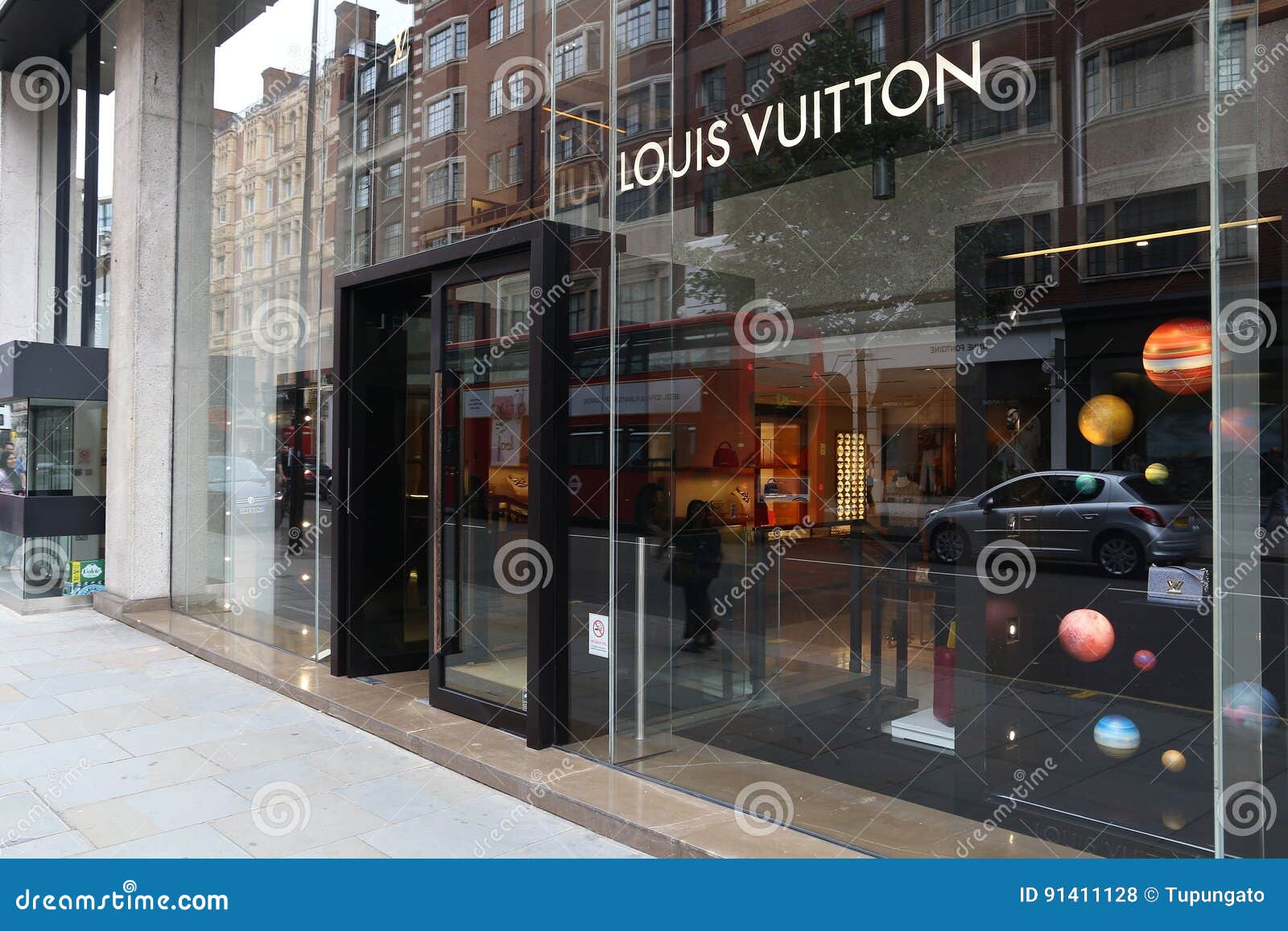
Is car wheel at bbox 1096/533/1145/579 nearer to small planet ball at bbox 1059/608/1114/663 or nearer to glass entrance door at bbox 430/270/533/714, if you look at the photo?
small planet ball at bbox 1059/608/1114/663

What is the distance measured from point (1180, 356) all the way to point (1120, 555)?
2.74 feet

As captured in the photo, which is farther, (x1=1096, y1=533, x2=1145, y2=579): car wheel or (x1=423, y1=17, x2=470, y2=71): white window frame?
(x1=423, y1=17, x2=470, y2=71): white window frame

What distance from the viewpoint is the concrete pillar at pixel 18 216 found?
1389 cm

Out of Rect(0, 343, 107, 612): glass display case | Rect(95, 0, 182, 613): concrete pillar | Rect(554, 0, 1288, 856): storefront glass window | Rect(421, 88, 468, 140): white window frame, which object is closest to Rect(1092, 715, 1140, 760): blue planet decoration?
Rect(554, 0, 1288, 856): storefront glass window

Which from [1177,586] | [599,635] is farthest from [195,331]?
[1177,586]

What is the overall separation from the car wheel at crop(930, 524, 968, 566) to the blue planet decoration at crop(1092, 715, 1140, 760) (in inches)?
39.4

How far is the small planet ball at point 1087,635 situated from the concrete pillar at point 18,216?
46.9 ft

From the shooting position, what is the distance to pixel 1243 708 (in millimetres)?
3383

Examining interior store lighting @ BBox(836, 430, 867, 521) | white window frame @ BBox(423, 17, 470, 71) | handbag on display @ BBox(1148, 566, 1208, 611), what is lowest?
handbag on display @ BBox(1148, 566, 1208, 611)

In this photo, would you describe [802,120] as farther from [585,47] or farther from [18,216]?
[18,216]

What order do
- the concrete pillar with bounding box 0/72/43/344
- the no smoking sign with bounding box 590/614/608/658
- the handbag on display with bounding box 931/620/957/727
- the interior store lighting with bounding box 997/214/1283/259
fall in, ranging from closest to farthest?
1. the interior store lighting with bounding box 997/214/1283/259
2. the handbag on display with bounding box 931/620/957/727
3. the no smoking sign with bounding box 590/614/608/658
4. the concrete pillar with bounding box 0/72/43/344

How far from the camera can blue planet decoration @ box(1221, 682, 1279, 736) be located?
338 cm

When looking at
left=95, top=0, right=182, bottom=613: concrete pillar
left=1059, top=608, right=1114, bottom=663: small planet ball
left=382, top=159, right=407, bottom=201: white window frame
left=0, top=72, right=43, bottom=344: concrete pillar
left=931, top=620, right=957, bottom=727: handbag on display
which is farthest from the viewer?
left=0, top=72, right=43, bottom=344: concrete pillar

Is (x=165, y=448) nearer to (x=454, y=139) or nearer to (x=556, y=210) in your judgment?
(x=454, y=139)
